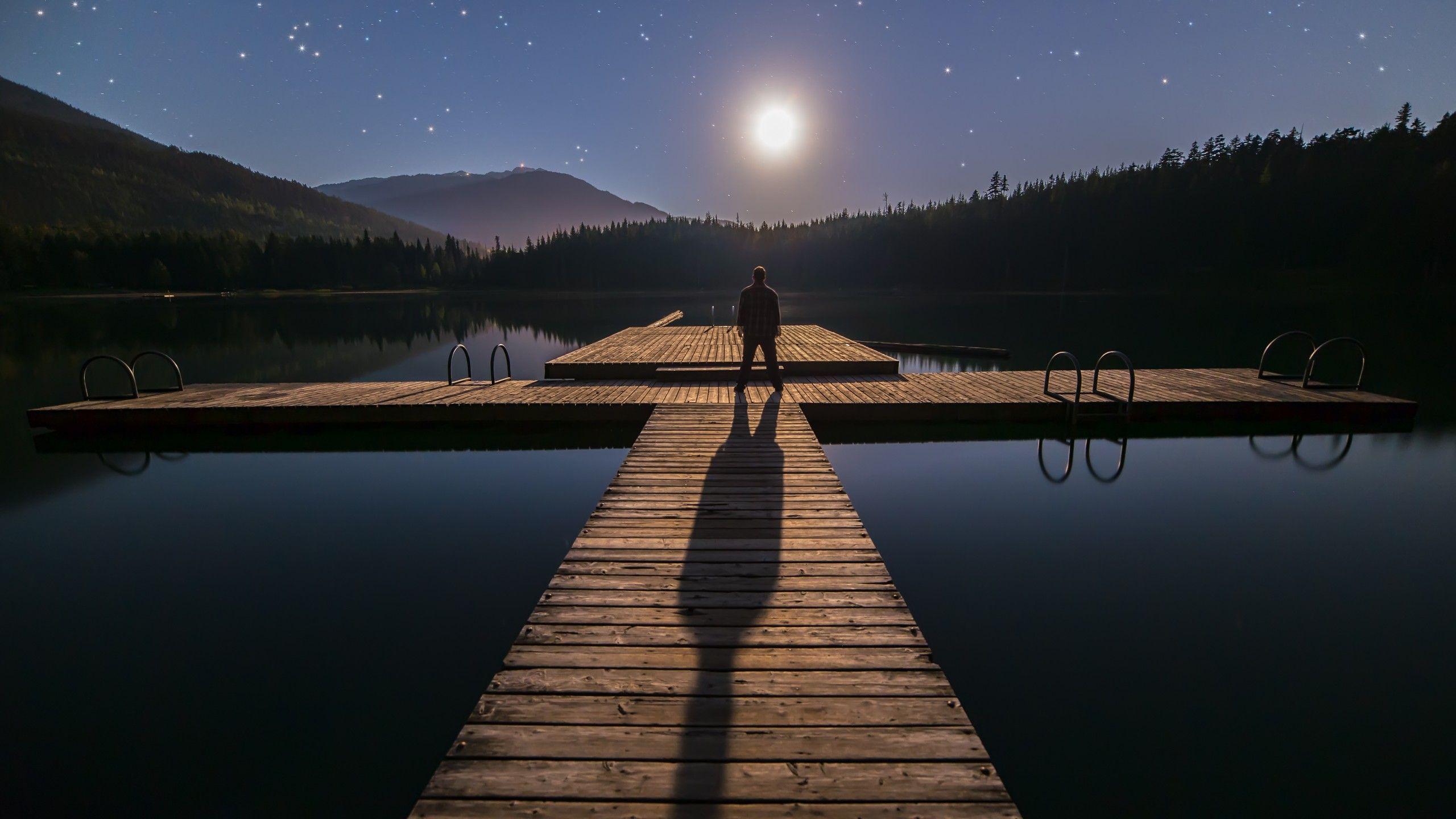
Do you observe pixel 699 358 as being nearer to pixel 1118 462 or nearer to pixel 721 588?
pixel 1118 462

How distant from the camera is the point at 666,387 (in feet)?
38.0

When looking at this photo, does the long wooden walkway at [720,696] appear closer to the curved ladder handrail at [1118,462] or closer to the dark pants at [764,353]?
the dark pants at [764,353]

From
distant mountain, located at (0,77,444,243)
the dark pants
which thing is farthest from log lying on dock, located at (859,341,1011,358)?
distant mountain, located at (0,77,444,243)

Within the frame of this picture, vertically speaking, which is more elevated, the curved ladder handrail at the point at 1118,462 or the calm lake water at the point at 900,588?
the curved ladder handrail at the point at 1118,462

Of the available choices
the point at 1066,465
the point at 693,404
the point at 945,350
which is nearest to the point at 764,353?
the point at 693,404

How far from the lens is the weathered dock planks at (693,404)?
10.2 m

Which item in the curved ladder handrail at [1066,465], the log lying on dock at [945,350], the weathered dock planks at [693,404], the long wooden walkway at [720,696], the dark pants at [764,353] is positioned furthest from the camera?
the log lying on dock at [945,350]

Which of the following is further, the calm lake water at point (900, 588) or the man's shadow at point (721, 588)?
the calm lake water at point (900, 588)

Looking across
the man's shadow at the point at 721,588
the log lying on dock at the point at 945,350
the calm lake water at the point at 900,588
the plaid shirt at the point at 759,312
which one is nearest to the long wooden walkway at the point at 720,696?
the man's shadow at the point at 721,588

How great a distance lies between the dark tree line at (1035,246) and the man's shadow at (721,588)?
242 feet

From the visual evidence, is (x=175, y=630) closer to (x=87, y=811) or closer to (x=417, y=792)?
(x=87, y=811)

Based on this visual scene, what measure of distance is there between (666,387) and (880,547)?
5.86m

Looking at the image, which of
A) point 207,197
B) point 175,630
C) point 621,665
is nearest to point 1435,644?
point 621,665

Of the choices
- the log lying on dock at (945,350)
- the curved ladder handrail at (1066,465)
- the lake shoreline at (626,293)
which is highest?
the lake shoreline at (626,293)
